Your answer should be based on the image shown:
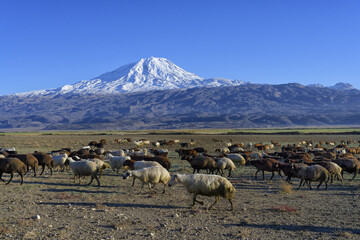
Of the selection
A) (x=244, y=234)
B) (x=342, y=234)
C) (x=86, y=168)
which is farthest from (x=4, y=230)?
(x=342, y=234)

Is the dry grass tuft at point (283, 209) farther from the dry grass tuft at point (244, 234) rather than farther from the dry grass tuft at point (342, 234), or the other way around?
the dry grass tuft at point (244, 234)

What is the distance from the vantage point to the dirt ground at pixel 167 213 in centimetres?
931

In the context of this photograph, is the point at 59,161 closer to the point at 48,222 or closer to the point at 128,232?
the point at 48,222

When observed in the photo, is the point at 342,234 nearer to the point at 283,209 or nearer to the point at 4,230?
the point at 283,209

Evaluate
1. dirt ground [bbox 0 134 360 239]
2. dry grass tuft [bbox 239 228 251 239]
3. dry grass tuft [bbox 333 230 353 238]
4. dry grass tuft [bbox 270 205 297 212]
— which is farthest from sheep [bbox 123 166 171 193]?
dry grass tuft [bbox 333 230 353 238]

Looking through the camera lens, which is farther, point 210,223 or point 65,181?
point 65,181

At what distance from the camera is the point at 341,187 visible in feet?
54.9

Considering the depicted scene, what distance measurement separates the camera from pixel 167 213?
449 inches

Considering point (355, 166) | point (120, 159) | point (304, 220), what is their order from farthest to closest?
point (120, 159)
point (355, 166)
point (304, 220)

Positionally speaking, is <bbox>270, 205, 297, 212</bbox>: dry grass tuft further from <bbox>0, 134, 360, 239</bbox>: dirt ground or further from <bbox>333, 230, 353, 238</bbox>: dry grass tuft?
<bbox>333, 230, 353, 238</bbox>: dry grass tuft

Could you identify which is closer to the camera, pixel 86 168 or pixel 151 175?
pixel 151 175

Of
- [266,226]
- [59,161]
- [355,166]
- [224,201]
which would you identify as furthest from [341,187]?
[59,161]

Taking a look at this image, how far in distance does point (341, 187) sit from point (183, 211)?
31.7 ft

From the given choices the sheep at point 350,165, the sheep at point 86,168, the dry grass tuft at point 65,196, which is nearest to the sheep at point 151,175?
the dry grass tuft at point 65,196
